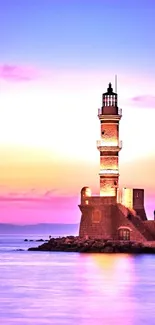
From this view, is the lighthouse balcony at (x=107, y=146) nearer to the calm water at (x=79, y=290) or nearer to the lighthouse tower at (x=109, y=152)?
the lighthouse tower at (x=109, y=152)

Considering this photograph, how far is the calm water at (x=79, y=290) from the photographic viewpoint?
1411 inches

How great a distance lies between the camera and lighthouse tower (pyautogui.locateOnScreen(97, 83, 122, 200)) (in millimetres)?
66750

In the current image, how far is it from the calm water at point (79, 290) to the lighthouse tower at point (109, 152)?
411 cm

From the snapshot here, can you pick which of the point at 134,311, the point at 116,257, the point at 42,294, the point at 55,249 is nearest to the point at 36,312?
the point at 134,311

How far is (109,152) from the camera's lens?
67.1 m

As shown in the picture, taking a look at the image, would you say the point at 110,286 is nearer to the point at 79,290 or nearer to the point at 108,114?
the point at 79,290

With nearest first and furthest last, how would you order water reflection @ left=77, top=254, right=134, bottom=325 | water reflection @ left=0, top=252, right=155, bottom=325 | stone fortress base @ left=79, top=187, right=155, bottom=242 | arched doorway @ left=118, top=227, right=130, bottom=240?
1. water reflection @ left=0, top=252, right=155, bottom=325
2. water reflection @ left=77, top=254, right=134, bottom=325
3. stone fortress base @ left=79, top=187, right=155, bottom=242
4. arched doorway @ left=118, top=227, right=130, bottom=240

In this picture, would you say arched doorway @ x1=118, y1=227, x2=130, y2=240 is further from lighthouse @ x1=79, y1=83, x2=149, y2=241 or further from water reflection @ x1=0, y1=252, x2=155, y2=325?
water reflection @ x1=0, y1=252, x2=155, y2=325

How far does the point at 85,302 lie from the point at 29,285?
8.07 meters

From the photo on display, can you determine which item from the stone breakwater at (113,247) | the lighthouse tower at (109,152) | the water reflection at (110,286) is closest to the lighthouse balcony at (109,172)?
→ the lighthouse tower at (109,152)

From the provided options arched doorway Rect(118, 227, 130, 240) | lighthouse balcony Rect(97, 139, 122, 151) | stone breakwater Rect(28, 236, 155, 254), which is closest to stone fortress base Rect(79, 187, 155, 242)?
arched doorway Rect(118, 227, 130, 240)

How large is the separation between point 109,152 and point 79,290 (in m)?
22.5

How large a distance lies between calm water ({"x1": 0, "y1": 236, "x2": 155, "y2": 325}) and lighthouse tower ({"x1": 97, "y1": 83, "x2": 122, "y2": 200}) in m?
4.11

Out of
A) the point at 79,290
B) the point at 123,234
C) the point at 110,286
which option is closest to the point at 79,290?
the point at 79,290
